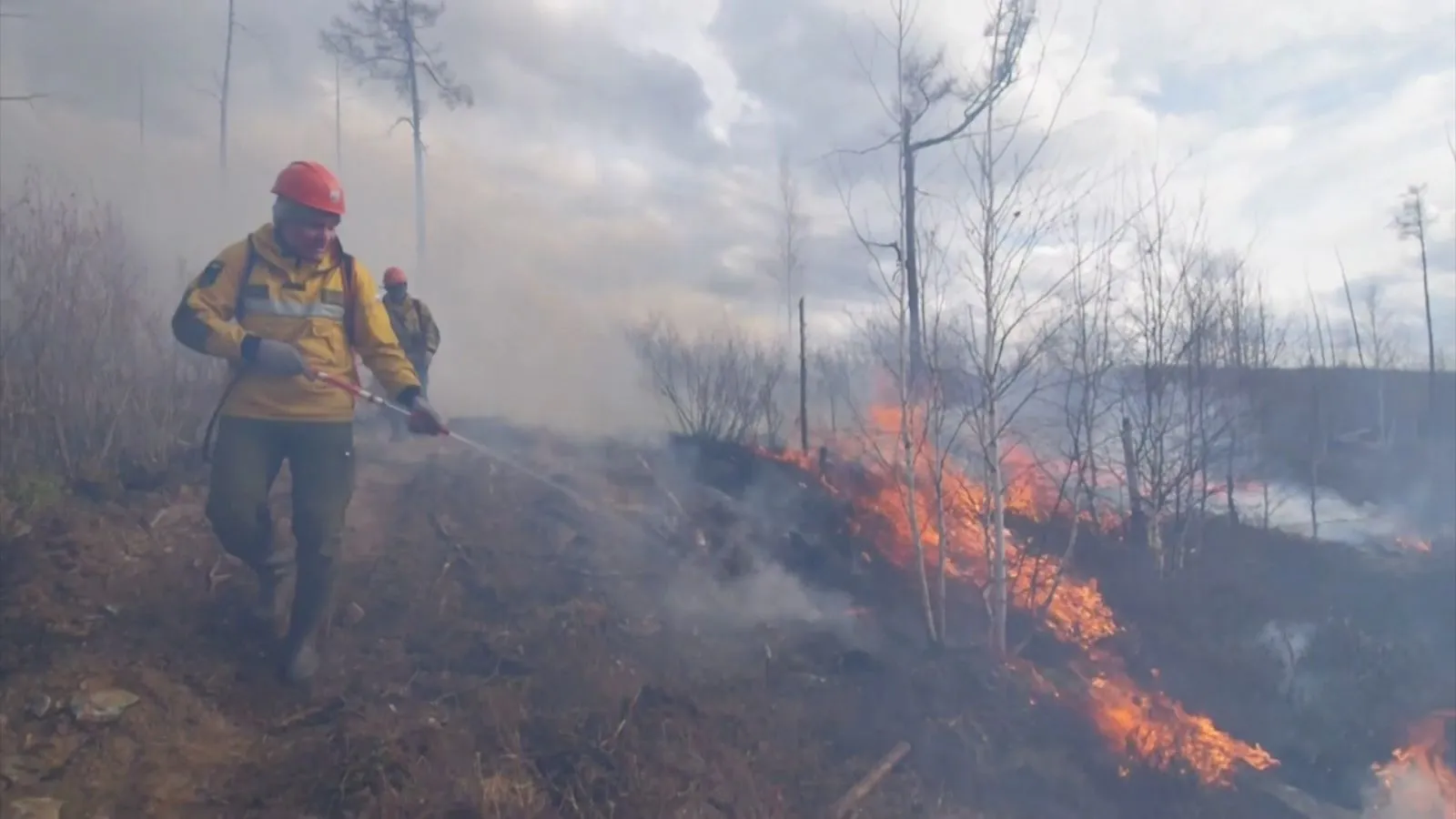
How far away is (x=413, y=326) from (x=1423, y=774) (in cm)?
1039

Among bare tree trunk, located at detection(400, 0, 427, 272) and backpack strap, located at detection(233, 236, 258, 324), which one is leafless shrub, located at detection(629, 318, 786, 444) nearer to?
bare tree trunk, located at detection(400, 0, 427, 272)

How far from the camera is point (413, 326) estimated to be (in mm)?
7613

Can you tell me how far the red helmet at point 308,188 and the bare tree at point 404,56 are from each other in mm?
3182

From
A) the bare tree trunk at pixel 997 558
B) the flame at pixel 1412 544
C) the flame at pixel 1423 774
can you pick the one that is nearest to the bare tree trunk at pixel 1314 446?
the flame at pixel 1412 544

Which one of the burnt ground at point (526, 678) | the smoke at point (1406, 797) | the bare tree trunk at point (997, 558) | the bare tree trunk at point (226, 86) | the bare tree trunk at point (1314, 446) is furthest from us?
the bare tree trunk at point (1314, 446)

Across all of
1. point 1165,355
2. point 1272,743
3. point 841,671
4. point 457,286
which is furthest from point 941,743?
point 1165,355

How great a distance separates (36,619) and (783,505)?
612cm

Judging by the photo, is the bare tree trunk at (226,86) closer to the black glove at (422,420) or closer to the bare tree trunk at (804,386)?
the black glove at (422,420)

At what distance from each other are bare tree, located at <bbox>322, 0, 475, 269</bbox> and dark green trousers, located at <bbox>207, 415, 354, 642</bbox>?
3.51 meters

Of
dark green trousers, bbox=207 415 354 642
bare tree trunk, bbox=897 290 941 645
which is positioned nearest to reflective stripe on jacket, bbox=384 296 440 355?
dark green trousers, bbox=207 415 354 642

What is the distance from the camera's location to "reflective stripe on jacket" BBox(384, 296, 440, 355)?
295 inches

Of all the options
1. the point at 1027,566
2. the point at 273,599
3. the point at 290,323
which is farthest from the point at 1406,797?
the point at 290,323

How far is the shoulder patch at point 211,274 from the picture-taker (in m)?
4.65

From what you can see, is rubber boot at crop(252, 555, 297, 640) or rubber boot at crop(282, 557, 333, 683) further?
rubber boot at crop(252, 555, 297, 640)
